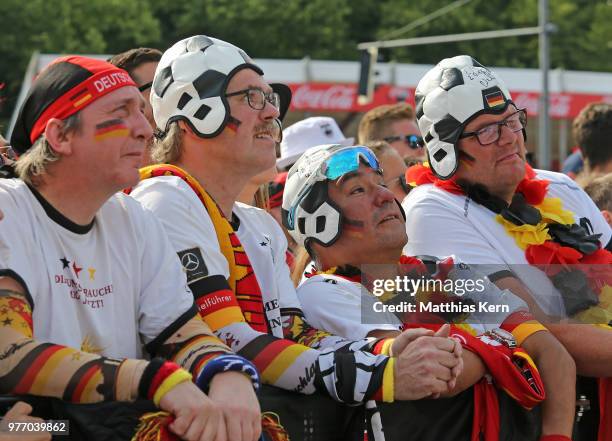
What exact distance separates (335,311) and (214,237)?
1.90 feet

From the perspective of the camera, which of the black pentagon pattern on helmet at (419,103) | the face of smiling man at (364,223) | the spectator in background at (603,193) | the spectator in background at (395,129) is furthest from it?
the spectator in background at (395,129)

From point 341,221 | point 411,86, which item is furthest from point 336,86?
point 341,221

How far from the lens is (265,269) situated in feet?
13.1

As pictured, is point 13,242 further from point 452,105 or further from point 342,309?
point 452,105

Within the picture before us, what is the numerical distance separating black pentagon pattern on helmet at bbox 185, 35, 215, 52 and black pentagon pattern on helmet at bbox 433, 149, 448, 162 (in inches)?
47.8

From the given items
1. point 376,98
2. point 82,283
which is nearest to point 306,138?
point 82,283

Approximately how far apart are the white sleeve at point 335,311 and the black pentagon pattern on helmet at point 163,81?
0.92 metres

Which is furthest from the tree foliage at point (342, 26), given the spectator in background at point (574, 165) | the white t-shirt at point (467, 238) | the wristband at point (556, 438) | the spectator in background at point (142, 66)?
the wristband at point (556, 438)

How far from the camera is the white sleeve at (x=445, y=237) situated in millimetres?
4496

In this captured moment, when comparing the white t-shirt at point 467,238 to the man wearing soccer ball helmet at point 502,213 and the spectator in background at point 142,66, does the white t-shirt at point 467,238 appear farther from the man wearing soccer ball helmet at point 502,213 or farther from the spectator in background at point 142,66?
the spectator in background at point 142,66

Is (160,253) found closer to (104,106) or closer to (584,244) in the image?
(104,106)

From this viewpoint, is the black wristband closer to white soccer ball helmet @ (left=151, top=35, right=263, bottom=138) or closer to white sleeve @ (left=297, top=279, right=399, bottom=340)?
white sleeve @ (left=297, top=279, right=399, bottom=340)

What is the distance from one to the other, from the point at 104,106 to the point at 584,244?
7.48 feet

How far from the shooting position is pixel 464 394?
387 cm
